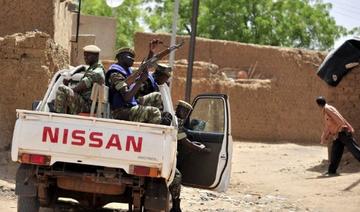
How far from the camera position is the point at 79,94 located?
7.29 m

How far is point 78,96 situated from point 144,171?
4.16 ft

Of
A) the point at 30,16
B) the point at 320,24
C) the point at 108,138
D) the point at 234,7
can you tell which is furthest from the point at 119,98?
the point at 320,24

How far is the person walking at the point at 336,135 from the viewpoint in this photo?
12.5m

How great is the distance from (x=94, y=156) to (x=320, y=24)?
34027mm

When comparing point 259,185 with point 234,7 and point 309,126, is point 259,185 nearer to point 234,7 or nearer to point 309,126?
point 309,126

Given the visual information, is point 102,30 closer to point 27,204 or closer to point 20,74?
point 20,74

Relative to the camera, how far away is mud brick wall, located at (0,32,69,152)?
11.2 metres

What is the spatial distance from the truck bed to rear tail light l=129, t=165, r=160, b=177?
0.10ft

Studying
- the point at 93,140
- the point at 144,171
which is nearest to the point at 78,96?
the point at 93,140

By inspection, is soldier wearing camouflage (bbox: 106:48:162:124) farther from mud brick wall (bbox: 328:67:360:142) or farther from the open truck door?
mud brick wall (bbox: 328:67:360:142)

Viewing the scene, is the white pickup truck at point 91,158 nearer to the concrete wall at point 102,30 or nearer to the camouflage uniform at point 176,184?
the camouflage uniform at point 176,184

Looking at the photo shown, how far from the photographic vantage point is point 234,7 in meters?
37.1

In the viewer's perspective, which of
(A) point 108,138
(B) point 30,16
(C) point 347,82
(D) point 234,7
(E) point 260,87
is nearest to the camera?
(A) point 108,138

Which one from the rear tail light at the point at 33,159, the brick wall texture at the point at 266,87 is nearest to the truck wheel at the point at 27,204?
the rear tail light at the point at 33,159
